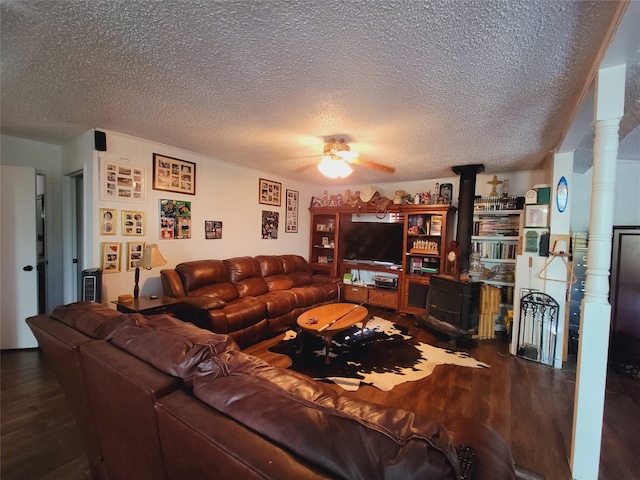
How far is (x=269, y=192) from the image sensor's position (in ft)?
15.9

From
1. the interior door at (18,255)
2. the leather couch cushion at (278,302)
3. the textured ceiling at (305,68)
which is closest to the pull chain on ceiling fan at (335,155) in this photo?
the textured ceiling at (305,68)

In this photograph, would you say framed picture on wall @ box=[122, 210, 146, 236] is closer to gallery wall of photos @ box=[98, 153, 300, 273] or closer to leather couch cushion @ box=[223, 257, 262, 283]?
gallery wall of photos @ box=[98, 153, 300, 273]

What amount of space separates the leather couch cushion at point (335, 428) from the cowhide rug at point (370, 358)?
1.76m

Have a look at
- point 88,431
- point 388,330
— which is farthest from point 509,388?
point 88,431

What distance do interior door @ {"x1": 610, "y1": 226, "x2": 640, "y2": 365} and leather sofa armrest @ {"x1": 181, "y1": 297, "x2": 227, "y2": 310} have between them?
14.0 feet

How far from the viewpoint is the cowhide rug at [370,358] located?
8.52 ft

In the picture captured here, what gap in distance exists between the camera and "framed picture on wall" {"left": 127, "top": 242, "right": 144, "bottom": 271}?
315cm

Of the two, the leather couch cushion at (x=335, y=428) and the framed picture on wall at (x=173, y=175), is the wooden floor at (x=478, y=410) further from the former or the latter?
the framed picture on wall at (x=173, y=175)

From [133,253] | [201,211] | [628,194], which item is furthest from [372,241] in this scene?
[133,253]

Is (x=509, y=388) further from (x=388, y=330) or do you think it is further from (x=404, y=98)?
(x=404, y=98)

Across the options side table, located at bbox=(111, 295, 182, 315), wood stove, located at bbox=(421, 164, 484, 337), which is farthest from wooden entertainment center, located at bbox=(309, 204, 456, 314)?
side table, located at bbox=(111, 295, 182, 315)

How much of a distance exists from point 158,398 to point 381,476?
0.69m

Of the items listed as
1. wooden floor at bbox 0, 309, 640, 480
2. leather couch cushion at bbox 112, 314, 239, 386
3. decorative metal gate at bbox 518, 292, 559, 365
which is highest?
leather couch cushion at bbox 112, 314, 239, 386

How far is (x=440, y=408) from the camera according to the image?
7.16 feet
